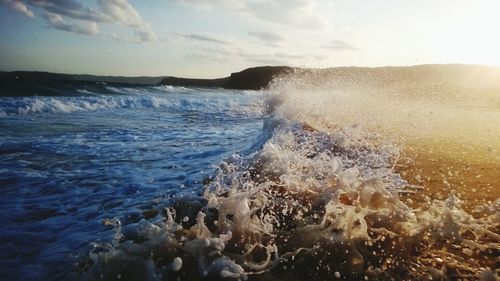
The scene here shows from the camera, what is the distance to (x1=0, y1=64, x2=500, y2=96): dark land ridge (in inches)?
1069

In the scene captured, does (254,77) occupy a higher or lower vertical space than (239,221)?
lower

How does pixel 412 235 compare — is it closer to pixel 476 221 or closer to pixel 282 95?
pixel 476 221

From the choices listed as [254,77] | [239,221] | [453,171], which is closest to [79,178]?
[239,221]

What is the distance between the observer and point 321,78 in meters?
29.2

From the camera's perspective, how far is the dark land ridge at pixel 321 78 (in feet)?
89.1

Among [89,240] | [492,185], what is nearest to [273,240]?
[89,240]

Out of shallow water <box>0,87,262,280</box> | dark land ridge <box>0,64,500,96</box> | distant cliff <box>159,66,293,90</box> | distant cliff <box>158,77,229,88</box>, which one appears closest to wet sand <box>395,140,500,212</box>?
shallow water <box>0,87,262,280</box>

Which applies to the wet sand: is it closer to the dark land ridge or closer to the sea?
the sea

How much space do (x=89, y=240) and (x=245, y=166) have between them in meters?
2.71

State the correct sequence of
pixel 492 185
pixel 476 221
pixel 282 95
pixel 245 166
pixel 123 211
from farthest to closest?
pixel 282 95
pixel 245 166
pixel 492 185
pixel 123 211
pixel 476 221

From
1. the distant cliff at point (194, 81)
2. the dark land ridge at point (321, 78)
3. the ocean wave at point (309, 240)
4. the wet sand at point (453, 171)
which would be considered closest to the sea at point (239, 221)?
the ocean wave at point (309, 240)

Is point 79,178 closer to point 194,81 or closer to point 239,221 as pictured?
point 239,221

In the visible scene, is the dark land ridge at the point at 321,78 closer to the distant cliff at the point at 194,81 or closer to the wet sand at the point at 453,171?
the distant cliff at the point at 194,81

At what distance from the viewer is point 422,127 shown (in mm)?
9727
